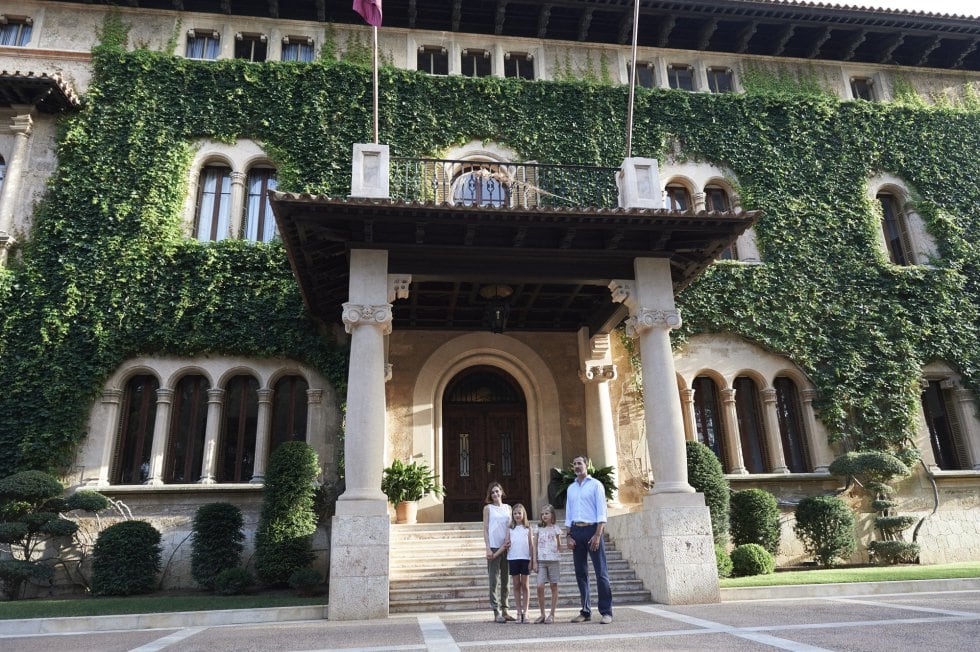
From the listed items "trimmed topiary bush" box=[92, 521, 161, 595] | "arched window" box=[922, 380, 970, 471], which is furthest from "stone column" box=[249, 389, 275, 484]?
"arched window" box=[922, 380, 970, 471]

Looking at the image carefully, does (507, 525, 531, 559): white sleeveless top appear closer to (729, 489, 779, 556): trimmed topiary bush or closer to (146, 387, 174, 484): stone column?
(729, 489, 779, 556): trimmed topiary bush

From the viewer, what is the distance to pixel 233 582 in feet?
39.0

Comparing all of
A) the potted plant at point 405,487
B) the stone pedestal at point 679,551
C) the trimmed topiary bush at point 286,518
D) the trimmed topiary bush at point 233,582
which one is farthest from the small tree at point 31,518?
the stone pedestal at point 679,551

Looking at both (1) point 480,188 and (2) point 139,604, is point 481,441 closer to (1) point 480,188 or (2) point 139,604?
(1) point 480,188

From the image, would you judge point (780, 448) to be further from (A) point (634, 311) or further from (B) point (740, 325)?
(A) point (634, 311)

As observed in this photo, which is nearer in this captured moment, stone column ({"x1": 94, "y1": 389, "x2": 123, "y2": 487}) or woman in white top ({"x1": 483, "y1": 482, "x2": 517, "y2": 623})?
woman in white top ({"x1": 483, "y1": 482, "x2": 517, "y2": 623})

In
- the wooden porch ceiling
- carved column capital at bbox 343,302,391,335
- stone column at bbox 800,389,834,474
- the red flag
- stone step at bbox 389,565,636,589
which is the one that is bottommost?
→ stone step at bbox 389,565,636,589

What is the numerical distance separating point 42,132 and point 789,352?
63.6 ft

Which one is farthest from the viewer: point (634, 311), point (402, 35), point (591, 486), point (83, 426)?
point (402, 35)

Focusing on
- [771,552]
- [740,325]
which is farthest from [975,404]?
[771,552]

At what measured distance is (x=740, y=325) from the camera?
16.7m

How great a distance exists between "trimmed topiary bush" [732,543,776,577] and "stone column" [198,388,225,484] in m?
11.0

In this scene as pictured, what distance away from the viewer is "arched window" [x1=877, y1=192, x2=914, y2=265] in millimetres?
18641

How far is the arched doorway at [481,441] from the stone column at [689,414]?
3916 mm
